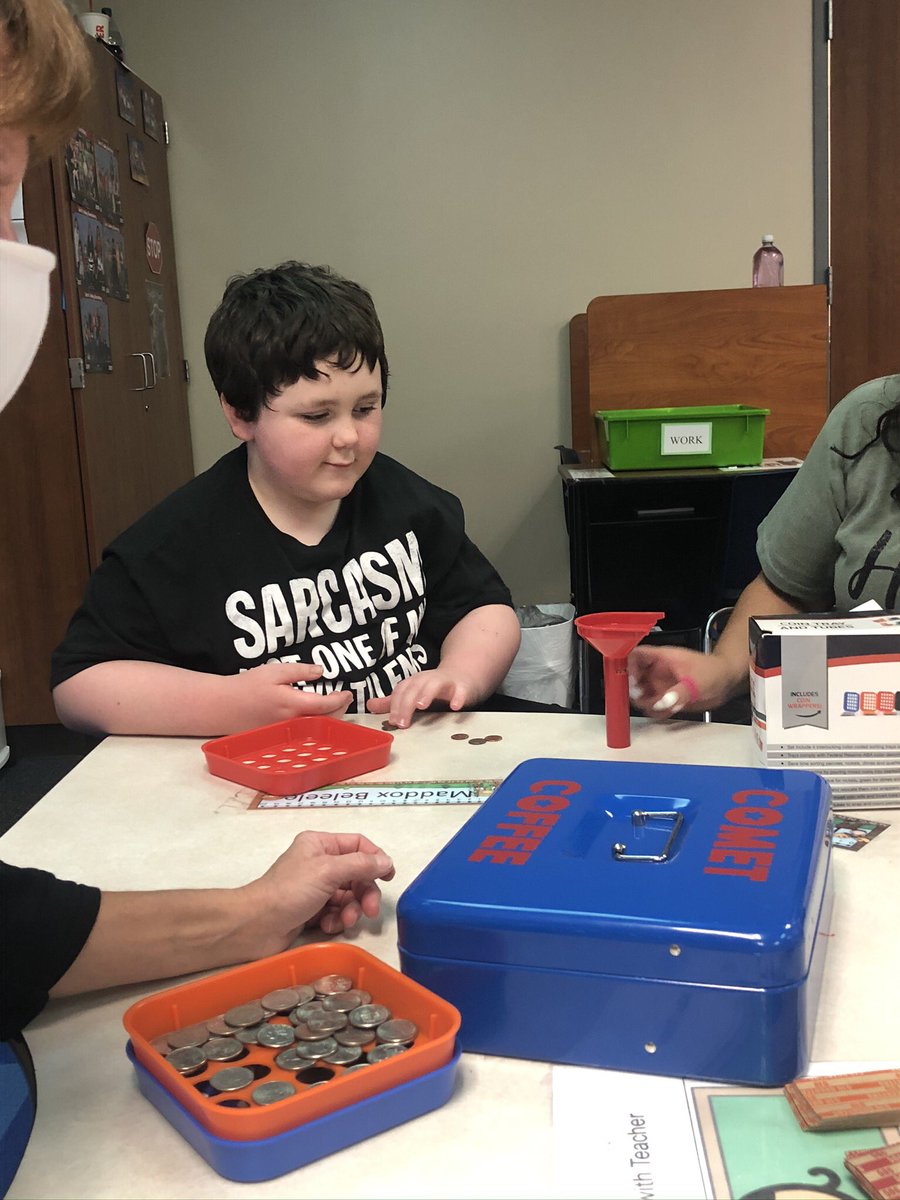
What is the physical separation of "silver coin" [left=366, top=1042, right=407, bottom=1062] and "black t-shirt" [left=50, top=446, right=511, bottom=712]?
827 mm

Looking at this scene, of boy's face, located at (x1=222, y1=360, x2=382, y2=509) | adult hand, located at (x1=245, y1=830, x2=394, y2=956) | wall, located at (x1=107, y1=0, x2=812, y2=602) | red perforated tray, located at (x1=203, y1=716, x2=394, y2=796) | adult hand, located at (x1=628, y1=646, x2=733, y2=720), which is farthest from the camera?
wall, located at (x1=107, y1=0, x2=812, y2=602)

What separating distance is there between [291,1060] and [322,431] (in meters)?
0.94

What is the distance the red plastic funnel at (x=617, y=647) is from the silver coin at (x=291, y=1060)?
0.57 m

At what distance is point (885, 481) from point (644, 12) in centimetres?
278

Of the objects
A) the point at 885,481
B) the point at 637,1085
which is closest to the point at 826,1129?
the point at 637,1085

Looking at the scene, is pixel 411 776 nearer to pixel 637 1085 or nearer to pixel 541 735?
pixel 541 735

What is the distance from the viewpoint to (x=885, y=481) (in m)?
1.38

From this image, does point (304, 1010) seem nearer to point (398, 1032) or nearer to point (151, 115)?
point (398, 1032)

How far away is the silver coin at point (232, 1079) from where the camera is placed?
1.98ft

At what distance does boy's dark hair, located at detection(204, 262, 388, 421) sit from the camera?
1454 mm

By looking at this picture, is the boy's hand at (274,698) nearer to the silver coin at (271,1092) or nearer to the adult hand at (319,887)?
the adult hand at (319,887)

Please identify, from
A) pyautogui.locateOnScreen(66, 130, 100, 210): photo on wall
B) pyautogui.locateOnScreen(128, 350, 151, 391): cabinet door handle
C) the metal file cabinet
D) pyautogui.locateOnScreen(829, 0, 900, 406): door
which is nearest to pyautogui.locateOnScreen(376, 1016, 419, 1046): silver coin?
the metal file cabinet

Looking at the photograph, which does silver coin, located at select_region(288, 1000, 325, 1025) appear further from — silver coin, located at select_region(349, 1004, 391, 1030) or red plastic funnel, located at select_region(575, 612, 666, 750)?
red plastic funnel, located at select_region(575, 612, 666, 750)

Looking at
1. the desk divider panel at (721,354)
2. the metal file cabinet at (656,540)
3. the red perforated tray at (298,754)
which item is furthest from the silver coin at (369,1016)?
the desk divider panel at (721,354)
